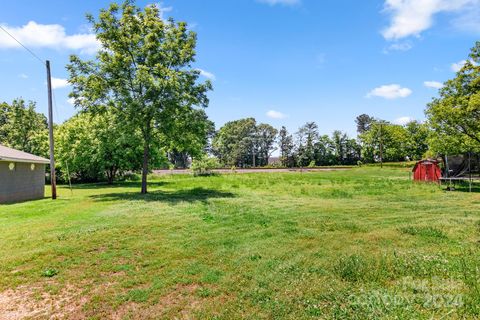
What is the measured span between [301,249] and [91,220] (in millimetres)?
6919

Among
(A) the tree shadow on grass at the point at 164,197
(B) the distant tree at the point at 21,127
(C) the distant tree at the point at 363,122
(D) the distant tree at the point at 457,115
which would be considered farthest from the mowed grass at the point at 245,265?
(C) the distant tree at the point at 363,122

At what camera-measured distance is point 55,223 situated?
947 centimetres

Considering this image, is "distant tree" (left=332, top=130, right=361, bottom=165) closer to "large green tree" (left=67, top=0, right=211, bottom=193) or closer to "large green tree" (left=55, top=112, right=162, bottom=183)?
"large green tree" (left=55, top=112, right=162, bottom=183)

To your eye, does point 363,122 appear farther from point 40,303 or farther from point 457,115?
point 40,303

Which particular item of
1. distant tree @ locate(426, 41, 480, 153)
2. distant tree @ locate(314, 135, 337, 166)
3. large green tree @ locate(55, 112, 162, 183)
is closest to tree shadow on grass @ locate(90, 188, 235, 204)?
large green tree @ locate(55, 112, 162, 183)

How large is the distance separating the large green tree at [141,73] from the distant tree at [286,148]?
57048 mm

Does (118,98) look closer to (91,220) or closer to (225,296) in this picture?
(91,220)

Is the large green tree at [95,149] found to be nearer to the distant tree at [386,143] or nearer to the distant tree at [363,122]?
the distant tree at [386,143]

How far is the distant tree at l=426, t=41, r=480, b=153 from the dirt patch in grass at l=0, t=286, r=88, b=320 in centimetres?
2169

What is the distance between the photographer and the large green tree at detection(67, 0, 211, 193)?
55.4 feet

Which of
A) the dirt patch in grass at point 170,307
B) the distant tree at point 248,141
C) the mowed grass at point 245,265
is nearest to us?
the dirt patch in grass at point 170,307

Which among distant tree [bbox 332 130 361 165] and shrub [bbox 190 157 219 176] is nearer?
shrub [bbox 190 157 219 176]

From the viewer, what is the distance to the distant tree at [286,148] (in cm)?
7369

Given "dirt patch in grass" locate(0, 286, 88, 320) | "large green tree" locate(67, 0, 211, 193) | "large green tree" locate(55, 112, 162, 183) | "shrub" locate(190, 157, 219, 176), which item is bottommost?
"dirt patch in grass" locate(0, 286, 88, 320)
